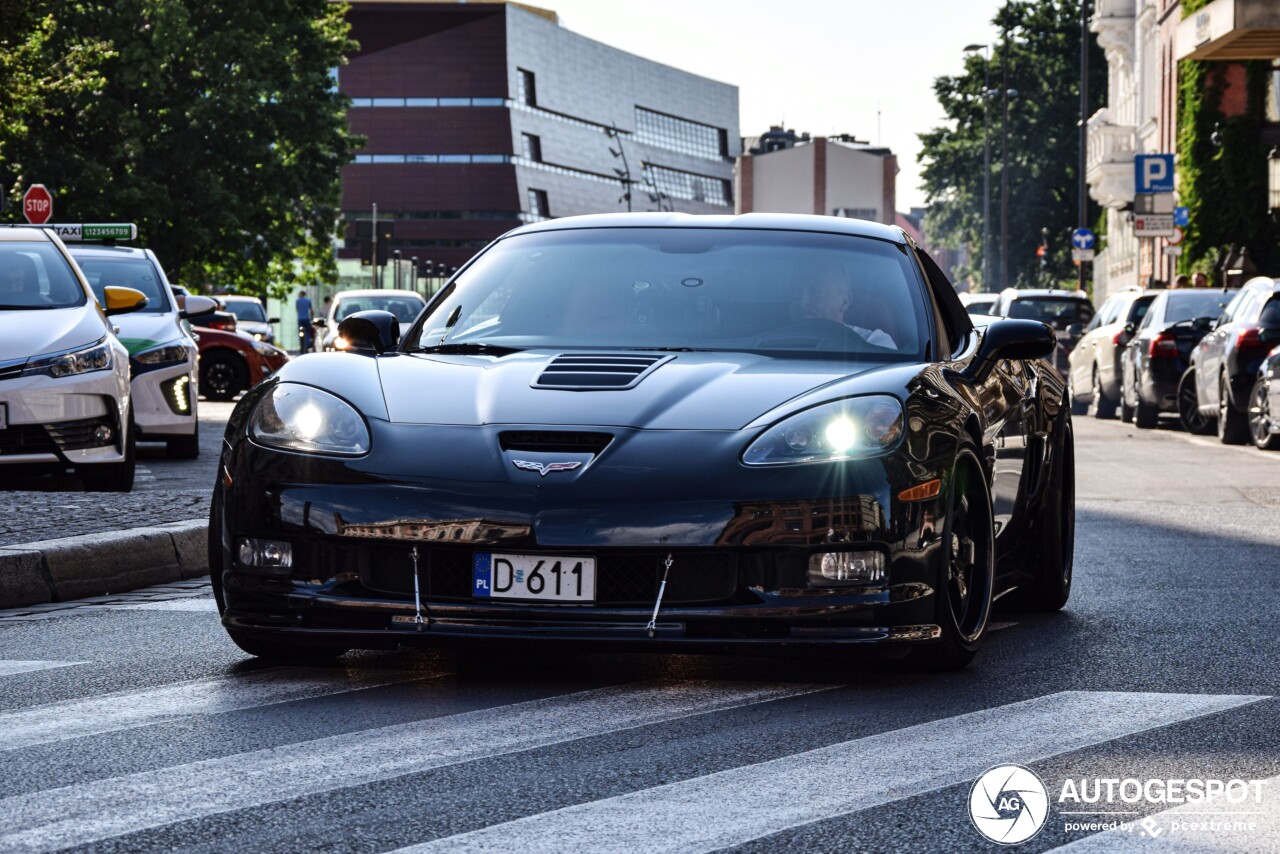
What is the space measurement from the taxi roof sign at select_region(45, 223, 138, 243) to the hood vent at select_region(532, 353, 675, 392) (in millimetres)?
13329

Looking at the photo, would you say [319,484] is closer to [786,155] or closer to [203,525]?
[203,525]

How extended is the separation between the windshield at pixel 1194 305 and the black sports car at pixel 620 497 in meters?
18.0

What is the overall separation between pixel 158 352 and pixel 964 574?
35.7 ft

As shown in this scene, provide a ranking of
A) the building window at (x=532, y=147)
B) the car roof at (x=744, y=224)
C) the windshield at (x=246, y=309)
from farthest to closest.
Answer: the building window at (x=532, y=147) → the windshield at (x=246, y=309) → the car roof at (x=744, y=224)

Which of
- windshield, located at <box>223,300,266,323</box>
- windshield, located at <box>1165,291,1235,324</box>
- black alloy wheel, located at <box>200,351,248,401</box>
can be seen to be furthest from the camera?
windshield, located at <box>223,300,266,323</box>

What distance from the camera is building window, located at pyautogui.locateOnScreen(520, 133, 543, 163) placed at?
12006 cm

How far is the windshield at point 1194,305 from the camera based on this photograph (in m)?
23.9

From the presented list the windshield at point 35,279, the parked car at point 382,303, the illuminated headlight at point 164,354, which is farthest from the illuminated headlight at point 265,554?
the parked car at point 382,303

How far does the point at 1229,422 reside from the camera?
20609 mm

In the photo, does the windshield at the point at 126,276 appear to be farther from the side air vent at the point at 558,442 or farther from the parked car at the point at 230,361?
the side air vent at the point at 558,442

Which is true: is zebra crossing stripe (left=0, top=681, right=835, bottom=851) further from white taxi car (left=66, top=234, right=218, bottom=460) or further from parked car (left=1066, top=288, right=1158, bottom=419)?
parked car (left=1066, top=288, right=1158, bottom=419)

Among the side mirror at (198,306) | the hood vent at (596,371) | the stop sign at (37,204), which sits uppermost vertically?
the stop sign at (37,204)

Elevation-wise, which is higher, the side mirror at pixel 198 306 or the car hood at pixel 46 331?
the side mirror at pixel 198 306

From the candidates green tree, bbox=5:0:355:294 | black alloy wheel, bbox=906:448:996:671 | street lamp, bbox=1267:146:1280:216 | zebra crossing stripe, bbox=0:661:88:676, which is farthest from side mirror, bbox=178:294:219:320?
street lamp, bbox=1267:146:1280:216
